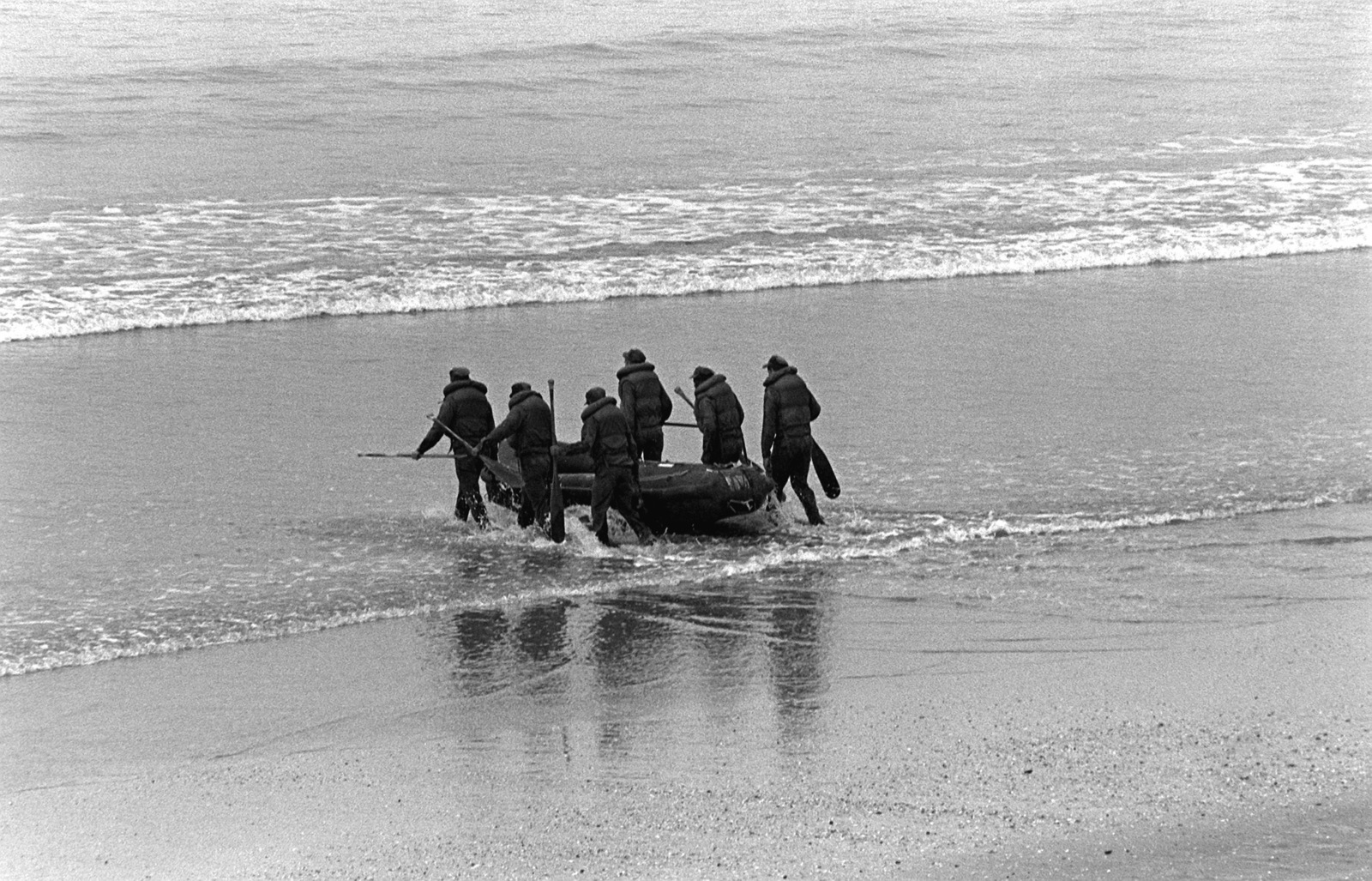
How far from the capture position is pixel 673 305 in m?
25.2

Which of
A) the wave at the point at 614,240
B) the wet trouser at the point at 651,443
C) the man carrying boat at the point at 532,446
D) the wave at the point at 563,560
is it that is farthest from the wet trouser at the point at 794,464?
the wave at the point at 614,240

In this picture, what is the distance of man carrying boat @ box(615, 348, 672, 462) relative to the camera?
15.4 meters

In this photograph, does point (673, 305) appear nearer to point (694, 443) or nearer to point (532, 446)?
point (694, 443)

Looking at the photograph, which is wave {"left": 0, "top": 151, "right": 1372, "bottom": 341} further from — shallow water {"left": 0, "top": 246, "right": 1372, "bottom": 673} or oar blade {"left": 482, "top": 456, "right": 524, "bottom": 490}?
oar blade {"left": 482, "top": 456, "right": 524, "bottom": 490}

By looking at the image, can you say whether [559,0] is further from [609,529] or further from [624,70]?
[609,529]

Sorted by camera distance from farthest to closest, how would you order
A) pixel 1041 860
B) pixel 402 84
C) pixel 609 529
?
pixel 402 84 < pixel 609 529 < pixel 1041 860

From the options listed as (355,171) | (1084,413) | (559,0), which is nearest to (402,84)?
(355,171)

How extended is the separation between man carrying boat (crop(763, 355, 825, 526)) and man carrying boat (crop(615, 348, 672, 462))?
947 millimetres

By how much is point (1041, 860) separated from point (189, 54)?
1915 inches

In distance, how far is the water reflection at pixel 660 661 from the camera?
10133mm

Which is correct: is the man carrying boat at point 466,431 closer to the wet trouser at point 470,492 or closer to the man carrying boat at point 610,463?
the wet trouser at point 470,492

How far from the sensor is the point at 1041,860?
8.20m

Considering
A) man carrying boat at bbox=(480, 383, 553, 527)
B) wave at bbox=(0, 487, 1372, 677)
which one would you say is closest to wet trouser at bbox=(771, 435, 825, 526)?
wave at bbox=(0, 487, 1372, 677)

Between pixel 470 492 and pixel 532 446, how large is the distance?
29.9 inches
